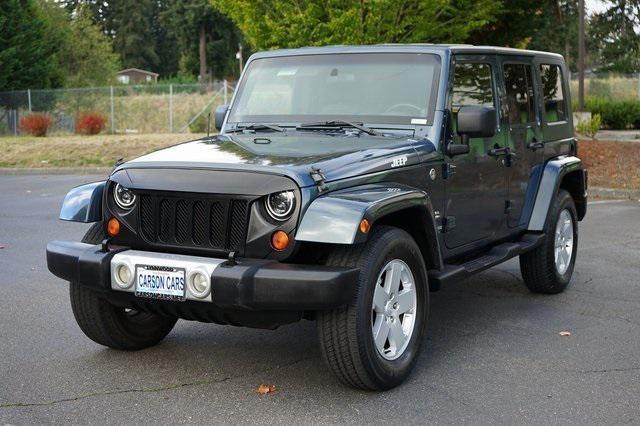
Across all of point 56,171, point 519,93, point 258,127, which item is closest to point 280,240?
point 258,127

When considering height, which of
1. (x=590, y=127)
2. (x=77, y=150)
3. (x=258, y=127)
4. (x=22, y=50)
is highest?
(x=22, y=50)

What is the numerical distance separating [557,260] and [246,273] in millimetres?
3753

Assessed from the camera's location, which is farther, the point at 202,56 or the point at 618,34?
the point at 202,56

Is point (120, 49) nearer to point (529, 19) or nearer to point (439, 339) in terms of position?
point (529, 19)

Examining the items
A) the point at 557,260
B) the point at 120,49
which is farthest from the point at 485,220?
the point at 120,49

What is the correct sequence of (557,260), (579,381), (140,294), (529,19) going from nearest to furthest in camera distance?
(140,294), (579,381), (557,260), (529,19)

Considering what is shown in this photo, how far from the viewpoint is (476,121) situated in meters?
5.52

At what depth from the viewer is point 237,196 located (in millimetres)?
4559

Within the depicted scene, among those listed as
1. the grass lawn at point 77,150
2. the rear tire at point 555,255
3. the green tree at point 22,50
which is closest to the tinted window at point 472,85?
the rear tire at point 555,255

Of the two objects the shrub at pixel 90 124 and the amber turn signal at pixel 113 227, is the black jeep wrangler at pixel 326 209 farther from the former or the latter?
the shrub at pixel 90 124

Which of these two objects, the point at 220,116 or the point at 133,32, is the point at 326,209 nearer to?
the point at 220,116

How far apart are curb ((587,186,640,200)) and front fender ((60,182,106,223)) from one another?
1104cm

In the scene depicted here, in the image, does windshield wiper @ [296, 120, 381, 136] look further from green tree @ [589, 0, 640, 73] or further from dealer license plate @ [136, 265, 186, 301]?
green tree @ [589, 0, 640, 73]

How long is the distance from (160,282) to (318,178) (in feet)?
3.16
